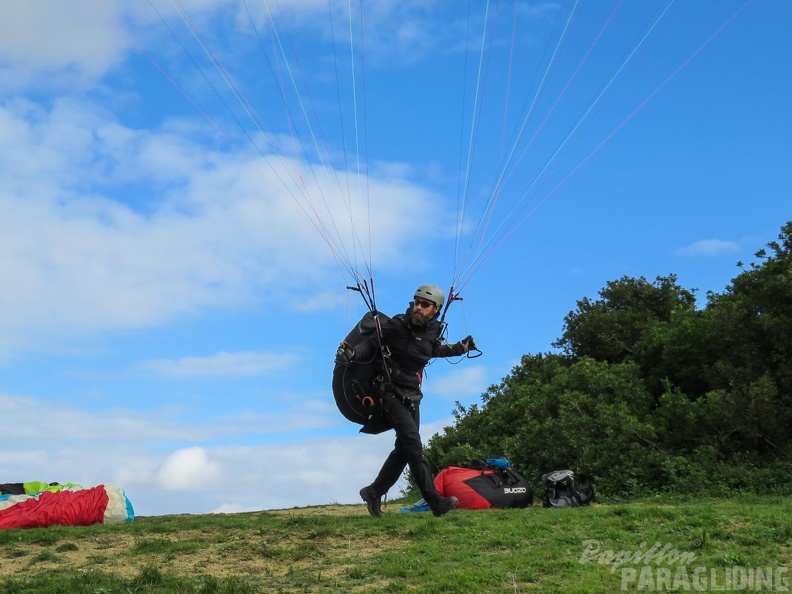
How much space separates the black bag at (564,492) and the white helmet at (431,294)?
4.25 metres

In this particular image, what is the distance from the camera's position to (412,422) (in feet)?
37.2

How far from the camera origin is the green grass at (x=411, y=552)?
24.4 feet

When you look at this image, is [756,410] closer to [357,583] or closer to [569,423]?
[569,423]

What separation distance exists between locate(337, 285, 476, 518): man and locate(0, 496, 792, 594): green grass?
2.22 ft

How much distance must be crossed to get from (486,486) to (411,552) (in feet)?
17.1

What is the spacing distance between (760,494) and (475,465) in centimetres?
491

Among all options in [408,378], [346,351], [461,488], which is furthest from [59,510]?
[461,488]

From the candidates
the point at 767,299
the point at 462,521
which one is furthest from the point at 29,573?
the point at 767,299

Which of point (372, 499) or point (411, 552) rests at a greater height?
point (372, 499)

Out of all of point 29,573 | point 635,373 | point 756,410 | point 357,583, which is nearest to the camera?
point 357,583

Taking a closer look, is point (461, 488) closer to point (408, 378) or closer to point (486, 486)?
point (486, 486)

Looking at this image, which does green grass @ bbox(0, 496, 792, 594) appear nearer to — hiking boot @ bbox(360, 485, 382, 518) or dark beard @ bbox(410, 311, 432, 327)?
hiking boot @ bbox(360, 485, 382, 518)

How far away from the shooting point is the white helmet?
37.1ft

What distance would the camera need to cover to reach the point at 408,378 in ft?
37.4
